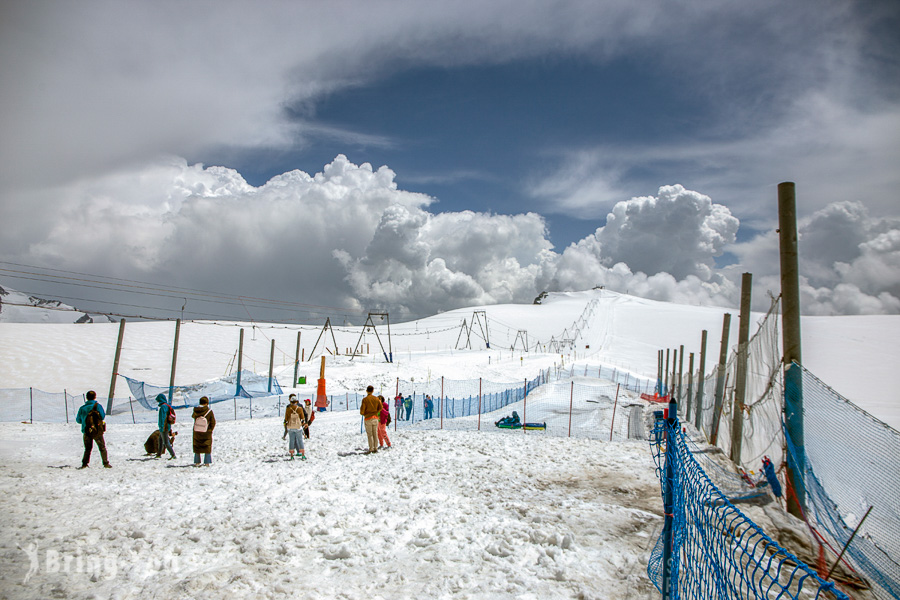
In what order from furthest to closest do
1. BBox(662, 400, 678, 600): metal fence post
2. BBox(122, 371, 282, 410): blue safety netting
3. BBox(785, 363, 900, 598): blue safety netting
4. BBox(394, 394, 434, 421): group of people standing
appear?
BBox(122, 371, 282, 410): blue safety netting → BBox(394, 394, 434, 421): group of people standing → BBox(785, 363, 900, 598): blue safety netting → BBox(662, 400, 678, 600): metal fence post

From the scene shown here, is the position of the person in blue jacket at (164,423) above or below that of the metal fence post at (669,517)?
below

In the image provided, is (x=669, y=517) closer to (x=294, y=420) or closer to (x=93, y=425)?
(x=294, y=420)

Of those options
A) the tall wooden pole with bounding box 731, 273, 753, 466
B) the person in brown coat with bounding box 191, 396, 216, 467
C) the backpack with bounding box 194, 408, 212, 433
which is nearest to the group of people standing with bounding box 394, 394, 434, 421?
the person in brown coat with bounding box 191, 396, 216, 467

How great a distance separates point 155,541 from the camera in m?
6.07

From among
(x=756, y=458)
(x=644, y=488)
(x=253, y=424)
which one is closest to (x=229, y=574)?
(x=644, y=488)

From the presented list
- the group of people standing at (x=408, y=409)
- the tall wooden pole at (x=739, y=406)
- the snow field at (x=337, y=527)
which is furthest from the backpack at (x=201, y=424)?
the tall wooden pole at (x=739, y=406)

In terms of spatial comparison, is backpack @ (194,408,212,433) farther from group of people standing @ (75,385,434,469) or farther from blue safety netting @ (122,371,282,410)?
blue safety netting @ (122,371,282,410)

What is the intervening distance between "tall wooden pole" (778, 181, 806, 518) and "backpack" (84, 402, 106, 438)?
13.6 metres

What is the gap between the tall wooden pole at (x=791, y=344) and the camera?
7.93 metres

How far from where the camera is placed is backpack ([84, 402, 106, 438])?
421 inches

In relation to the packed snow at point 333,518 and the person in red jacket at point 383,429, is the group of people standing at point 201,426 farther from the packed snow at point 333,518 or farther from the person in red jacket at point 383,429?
the packed snow at point 333,518

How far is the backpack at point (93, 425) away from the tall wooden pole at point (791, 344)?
44.6 feet

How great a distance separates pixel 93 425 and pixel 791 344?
1421 centimetres

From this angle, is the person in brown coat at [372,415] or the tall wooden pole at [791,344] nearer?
the tall wooden pole at [791,344]
